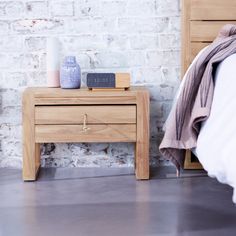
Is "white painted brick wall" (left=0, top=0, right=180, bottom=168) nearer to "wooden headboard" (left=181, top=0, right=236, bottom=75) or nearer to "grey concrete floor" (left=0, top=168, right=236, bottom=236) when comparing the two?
"wooden headboard" (left=181, top=0, right=236, bottom=75)

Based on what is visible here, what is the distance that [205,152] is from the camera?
1707 millimetres

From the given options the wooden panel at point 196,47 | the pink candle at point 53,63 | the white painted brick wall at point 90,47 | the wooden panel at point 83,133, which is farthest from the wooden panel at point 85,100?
the wooden panel at point 196,47

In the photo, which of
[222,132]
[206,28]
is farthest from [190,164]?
[222,132]

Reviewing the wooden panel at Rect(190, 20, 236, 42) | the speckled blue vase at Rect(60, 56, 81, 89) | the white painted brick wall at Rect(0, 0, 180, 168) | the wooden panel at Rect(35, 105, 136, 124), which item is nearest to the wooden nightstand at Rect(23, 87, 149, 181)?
the wooden panel at Rect(35, 105, 136, 124)

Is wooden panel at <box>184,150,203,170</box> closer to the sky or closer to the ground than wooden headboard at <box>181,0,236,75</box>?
closer to the ground

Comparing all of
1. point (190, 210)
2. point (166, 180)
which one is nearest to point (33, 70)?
point (166, 180)

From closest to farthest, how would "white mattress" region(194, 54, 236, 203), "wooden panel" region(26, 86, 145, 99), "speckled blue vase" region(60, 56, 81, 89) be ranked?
"white mattress" region(194, 54, 236, 203) → "wooden panel" region(26, 86, 145, 99) → "speckled blue vase" region(60, 56, 81, 89)

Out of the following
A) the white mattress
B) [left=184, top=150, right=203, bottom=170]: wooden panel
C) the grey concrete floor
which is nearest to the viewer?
the white mattress

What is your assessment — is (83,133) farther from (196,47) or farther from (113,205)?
(196,47)

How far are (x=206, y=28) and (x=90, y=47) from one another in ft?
2.28

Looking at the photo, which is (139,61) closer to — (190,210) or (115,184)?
(115,184)

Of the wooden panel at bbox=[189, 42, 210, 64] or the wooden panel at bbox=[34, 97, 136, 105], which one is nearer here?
the wooden panel at bbox=[34, 97, 136, 105]

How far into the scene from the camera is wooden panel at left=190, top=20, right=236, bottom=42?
254 cm

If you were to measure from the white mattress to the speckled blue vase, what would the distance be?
871 mm
